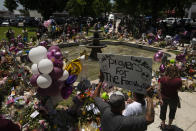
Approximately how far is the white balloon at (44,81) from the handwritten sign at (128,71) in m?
1.19

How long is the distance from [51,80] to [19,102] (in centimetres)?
112

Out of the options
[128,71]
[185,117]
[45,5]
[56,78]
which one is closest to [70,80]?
[56,78]

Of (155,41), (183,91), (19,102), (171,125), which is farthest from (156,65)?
(19,102)

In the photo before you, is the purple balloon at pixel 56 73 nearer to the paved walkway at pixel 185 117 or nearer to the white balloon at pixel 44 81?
the white balloon at pixel 44 81

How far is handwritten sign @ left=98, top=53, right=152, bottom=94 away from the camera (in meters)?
3.29

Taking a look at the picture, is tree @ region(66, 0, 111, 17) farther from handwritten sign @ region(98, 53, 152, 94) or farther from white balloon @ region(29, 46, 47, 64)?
handwritten sign @ region(98, 53, 152, 94)

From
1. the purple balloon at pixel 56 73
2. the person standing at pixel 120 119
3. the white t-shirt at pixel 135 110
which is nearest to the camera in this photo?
the person standing at pixel 120 119

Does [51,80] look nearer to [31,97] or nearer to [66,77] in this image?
[66,77]

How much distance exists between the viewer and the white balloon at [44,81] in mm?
3578

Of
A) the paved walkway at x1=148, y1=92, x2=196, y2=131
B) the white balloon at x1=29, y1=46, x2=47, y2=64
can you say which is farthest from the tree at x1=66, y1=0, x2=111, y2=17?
the white balloon at x1=29, y1=46, x2=47, y2=64

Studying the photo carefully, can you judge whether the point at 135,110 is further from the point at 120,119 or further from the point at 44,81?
the point at 44,81

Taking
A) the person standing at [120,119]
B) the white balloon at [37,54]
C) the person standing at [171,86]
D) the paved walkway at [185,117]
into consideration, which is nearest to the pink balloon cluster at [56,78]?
the white balloon at [37,54]

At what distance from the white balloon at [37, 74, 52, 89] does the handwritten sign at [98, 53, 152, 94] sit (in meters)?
1.19

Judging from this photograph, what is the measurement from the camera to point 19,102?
13.5 feet
